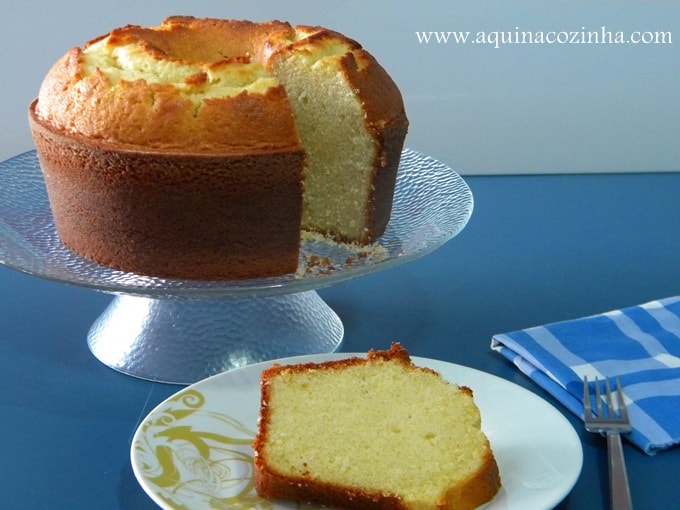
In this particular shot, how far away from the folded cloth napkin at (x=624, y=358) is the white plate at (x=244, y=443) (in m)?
0.14

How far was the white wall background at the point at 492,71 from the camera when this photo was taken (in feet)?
8.84

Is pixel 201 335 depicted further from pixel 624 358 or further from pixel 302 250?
pixel 624 358

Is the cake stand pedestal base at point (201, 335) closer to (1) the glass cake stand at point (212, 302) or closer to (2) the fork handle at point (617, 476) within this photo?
(1) the glass cake stand at point (212, 302)

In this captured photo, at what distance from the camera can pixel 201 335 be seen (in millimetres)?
1760

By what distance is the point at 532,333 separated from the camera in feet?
5.81

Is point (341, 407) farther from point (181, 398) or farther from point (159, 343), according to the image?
point (159, 343)

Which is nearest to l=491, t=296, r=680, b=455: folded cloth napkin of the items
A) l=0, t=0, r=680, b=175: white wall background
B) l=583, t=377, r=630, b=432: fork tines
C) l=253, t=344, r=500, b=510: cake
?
l=583, t=377, r=630, b=432: fork tines

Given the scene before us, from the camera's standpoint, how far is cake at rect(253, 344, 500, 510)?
1.27 meters

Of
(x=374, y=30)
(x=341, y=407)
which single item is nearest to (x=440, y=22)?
(x=374, y=30)

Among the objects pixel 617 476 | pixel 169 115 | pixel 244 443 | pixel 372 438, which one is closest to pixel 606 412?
pixel 617 476

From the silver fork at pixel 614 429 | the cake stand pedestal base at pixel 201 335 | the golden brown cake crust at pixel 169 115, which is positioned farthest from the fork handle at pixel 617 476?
the golden brown cake crust at pixel 169 115

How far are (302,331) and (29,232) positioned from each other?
50 centimetres

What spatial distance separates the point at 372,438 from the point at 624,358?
21.7 inches

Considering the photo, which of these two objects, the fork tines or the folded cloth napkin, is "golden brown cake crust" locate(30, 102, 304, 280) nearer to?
the folded cloth napkin
